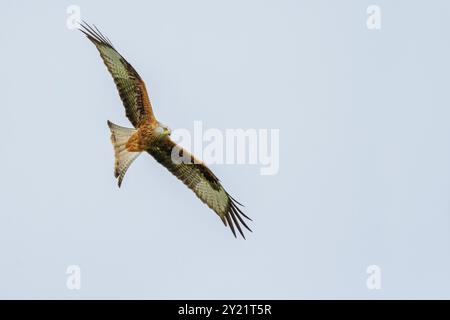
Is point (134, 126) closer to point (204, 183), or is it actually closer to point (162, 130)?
point (162, 130)

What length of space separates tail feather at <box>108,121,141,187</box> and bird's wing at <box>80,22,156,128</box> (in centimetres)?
16

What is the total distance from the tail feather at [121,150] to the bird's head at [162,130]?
0.30 meters

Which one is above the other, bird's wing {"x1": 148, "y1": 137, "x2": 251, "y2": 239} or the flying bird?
the flying bird

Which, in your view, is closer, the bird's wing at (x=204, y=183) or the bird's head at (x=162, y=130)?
the bird's head at (x=162, y=130)

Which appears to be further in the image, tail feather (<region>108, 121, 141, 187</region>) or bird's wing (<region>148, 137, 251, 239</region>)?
bird's wing (<region>148, 137, 251, 239</region>)

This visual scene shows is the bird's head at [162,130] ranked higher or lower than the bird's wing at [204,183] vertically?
higher

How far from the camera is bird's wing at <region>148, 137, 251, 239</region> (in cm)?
1124

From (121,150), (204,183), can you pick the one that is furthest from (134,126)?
(204,183)

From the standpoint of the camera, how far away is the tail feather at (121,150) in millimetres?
10922

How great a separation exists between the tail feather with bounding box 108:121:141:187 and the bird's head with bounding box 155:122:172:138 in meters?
0.30

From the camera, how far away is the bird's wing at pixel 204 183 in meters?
11.2
